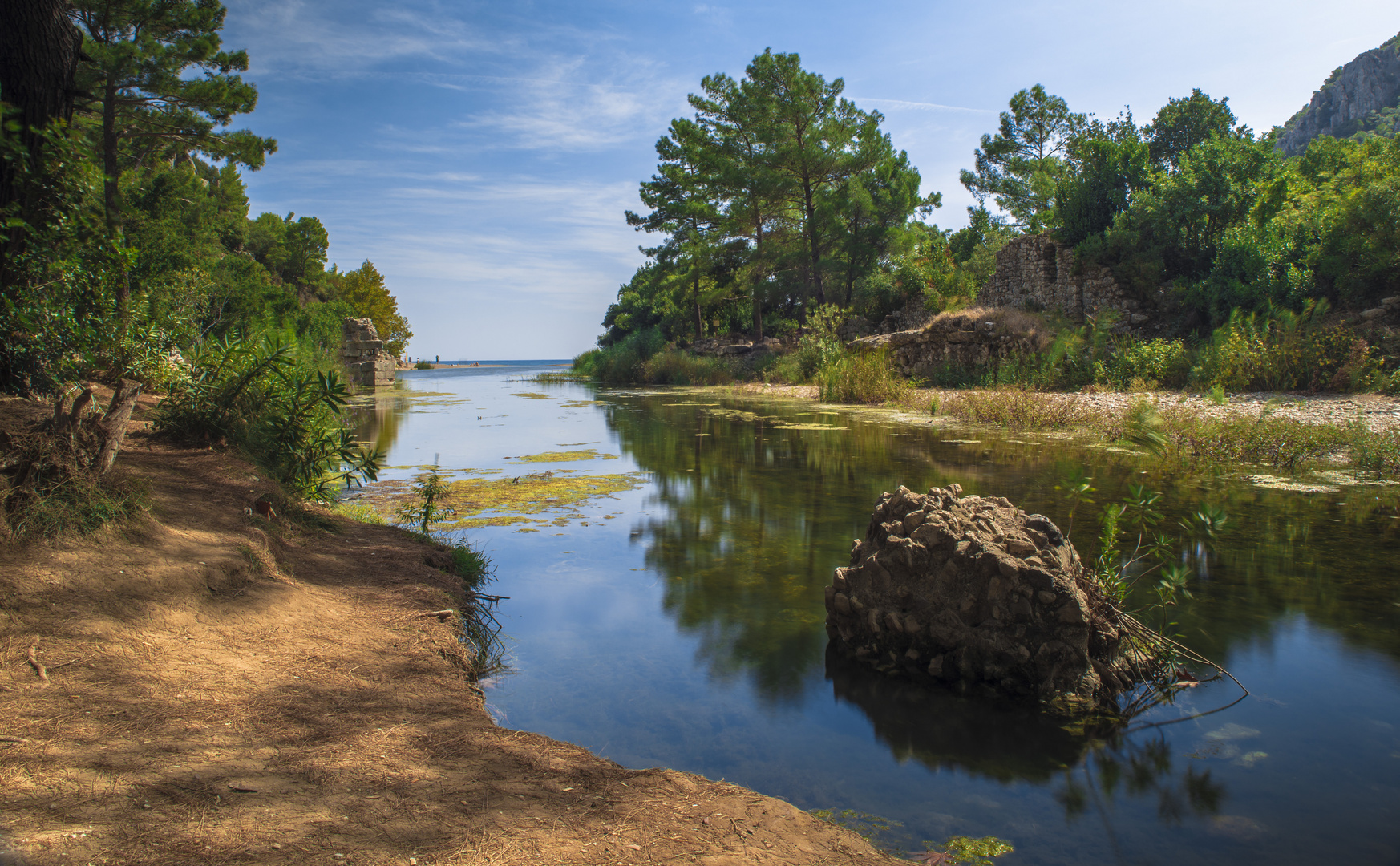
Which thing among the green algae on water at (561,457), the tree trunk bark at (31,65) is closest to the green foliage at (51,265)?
the tree trunk bark at (31,65)

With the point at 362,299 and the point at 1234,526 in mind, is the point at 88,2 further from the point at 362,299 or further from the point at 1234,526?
the point at 362,299

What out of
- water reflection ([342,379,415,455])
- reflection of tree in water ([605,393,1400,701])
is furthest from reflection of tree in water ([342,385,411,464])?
reflection of tree in water ([605,393,1400,701])

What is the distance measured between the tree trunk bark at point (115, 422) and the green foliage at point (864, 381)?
1512cm

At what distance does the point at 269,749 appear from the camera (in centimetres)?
223

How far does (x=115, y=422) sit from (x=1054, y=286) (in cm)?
2073

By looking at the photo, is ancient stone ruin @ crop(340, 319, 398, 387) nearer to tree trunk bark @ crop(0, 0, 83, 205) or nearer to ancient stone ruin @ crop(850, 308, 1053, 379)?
ancient stone ruin @ crop(850, 308, 1053, 379)

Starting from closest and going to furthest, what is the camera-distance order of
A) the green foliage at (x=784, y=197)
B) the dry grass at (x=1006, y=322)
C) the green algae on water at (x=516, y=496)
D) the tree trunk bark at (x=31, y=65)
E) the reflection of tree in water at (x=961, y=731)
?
the reflection of tree in water at (x=961, y=731), the tree trunk bark at (x=31, y=65), the green algae on water at (x=516, y=496), the dry grass at (x=1006, y=322), the green foliage at (x=784, y=197)

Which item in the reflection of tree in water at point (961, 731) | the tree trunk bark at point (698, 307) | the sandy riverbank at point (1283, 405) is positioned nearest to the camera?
the reflection of tree in water at point (961, 731)

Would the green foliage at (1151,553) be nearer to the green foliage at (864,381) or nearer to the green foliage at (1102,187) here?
the green foliage at (864,381)

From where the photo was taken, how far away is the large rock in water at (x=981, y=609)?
3.25 m

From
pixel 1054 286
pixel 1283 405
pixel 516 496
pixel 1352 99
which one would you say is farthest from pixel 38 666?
pixel 1352 99

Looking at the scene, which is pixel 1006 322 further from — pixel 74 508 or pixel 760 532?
pixel 74 508

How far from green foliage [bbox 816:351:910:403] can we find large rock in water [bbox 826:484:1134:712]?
1353cm

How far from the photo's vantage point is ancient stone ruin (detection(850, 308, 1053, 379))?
56.1 feet
